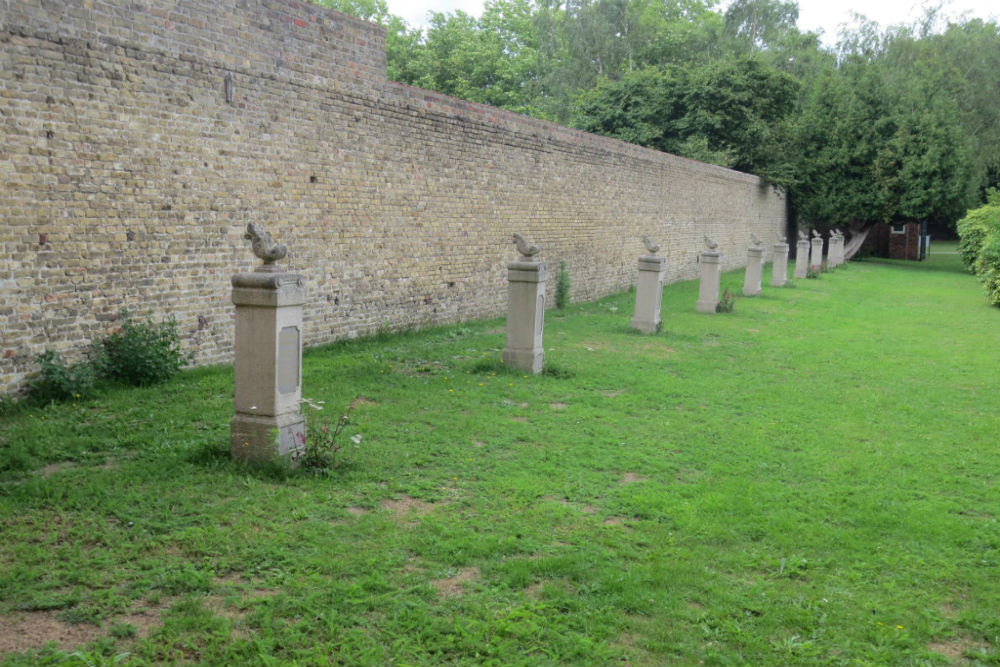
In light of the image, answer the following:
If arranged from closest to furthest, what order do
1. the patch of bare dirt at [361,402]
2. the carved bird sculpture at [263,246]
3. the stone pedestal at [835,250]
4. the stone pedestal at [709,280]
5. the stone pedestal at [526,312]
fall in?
the carved bird sculpture at [263,246] → the patch of bare dirt at [361,402] → the stone pedestal at [526,312] → the stone pedestal at [709,280] → the stone pedestal at [835,250]

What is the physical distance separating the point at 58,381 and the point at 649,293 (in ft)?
27.3

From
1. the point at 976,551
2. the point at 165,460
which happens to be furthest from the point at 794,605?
the point at 165,460

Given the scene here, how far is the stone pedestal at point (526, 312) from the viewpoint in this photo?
A: 8.70 meters

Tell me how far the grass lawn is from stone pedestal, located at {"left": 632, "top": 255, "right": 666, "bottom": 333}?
3906 mm

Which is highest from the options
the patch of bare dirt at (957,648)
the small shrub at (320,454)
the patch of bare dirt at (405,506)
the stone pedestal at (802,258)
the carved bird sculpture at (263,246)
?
the stone pedestal at (802,258)

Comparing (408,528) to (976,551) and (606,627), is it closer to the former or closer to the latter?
(606,627)

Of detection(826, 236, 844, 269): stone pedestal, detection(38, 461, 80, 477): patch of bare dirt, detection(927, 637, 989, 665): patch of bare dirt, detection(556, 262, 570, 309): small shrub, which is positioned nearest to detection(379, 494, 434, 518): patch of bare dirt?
detection(38, 461, 80, 477): patch of bare dirt

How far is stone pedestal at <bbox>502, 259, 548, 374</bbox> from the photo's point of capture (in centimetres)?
870

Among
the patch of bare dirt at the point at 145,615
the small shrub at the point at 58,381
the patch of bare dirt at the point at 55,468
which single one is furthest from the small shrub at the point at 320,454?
the small shrub at the point at 58,381

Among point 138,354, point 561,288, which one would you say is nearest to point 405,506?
point 138,354

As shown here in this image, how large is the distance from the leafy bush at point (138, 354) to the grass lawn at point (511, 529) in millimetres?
259

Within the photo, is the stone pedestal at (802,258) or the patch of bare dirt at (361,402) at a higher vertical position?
the stone pedestal at (802,258)

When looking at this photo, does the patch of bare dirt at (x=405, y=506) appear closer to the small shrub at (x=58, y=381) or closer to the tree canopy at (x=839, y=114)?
the small shrub at (x=58, y=381)

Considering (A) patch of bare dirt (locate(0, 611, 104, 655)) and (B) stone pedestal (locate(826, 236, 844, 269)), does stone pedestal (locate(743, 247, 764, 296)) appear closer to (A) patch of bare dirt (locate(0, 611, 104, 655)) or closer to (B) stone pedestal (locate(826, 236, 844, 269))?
(B) stone pedestal (locate(826, 236, 844, 269))
